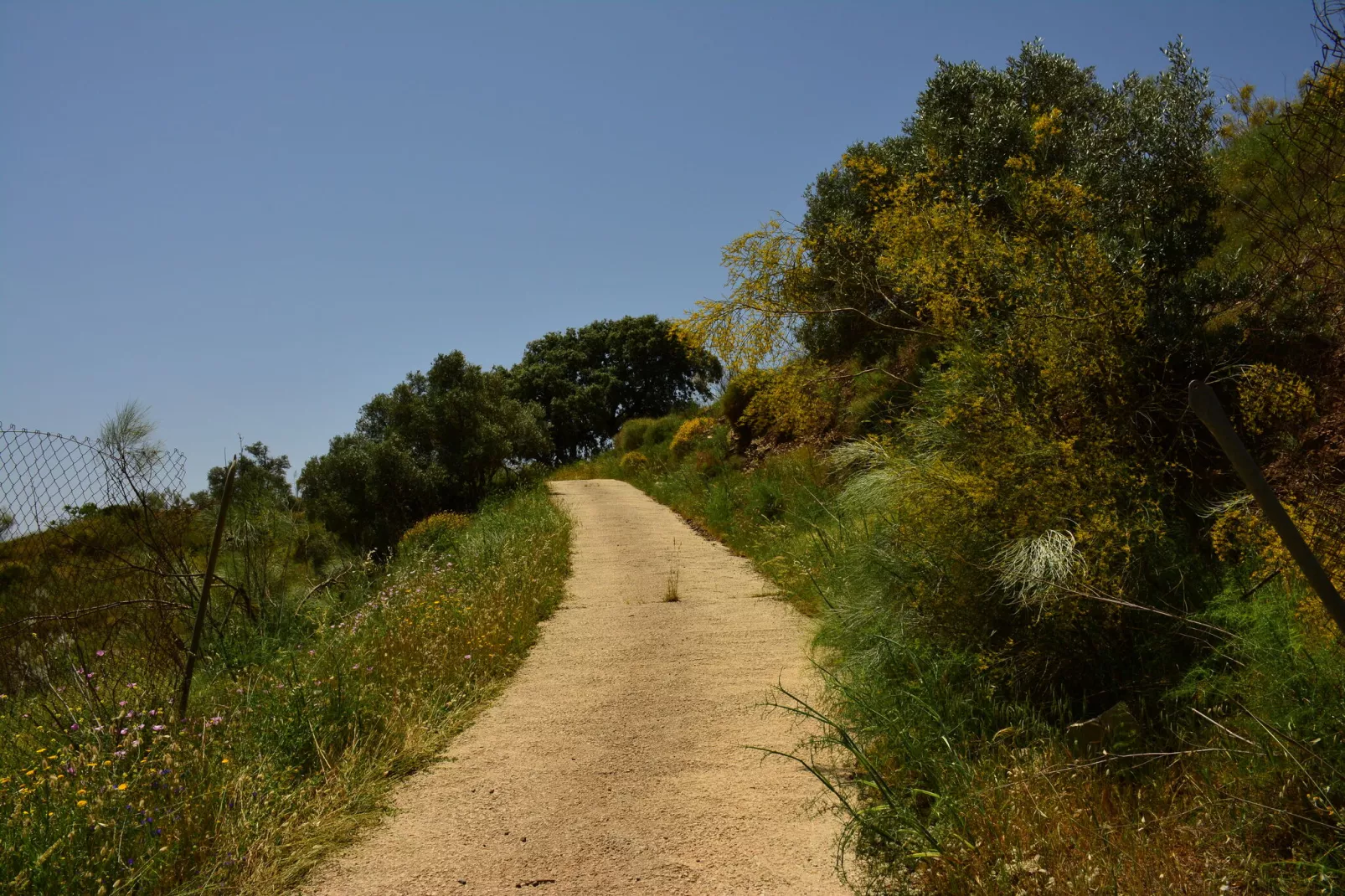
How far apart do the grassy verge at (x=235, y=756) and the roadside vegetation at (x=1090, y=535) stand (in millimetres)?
2374

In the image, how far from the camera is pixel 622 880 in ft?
10.6

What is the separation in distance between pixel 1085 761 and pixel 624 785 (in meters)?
2.18

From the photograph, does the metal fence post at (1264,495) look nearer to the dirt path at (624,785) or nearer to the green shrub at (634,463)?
the dirt path at (624,785)

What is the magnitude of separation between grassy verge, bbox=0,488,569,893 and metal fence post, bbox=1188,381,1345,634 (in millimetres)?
3640

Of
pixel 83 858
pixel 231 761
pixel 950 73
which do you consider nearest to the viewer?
pixel 83 858

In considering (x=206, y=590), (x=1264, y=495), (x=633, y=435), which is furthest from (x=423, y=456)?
(x=1264, y=495)

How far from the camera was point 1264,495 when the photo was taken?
1703 millimetres

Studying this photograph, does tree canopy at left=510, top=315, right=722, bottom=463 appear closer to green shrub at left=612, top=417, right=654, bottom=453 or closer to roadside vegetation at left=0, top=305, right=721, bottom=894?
green shrub at left=612, top=417, right=654, bottom=453

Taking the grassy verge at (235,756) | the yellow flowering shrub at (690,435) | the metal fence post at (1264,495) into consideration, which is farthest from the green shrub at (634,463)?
the metal fence post at (1264,495)

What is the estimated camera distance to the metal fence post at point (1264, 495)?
5.49 feet

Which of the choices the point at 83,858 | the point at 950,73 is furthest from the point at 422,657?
the point at 950,73

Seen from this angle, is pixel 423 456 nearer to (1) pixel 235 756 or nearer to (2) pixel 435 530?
(2) pixel 435 530

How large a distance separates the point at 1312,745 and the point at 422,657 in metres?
5.32

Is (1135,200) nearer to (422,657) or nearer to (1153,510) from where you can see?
(1153,510)
